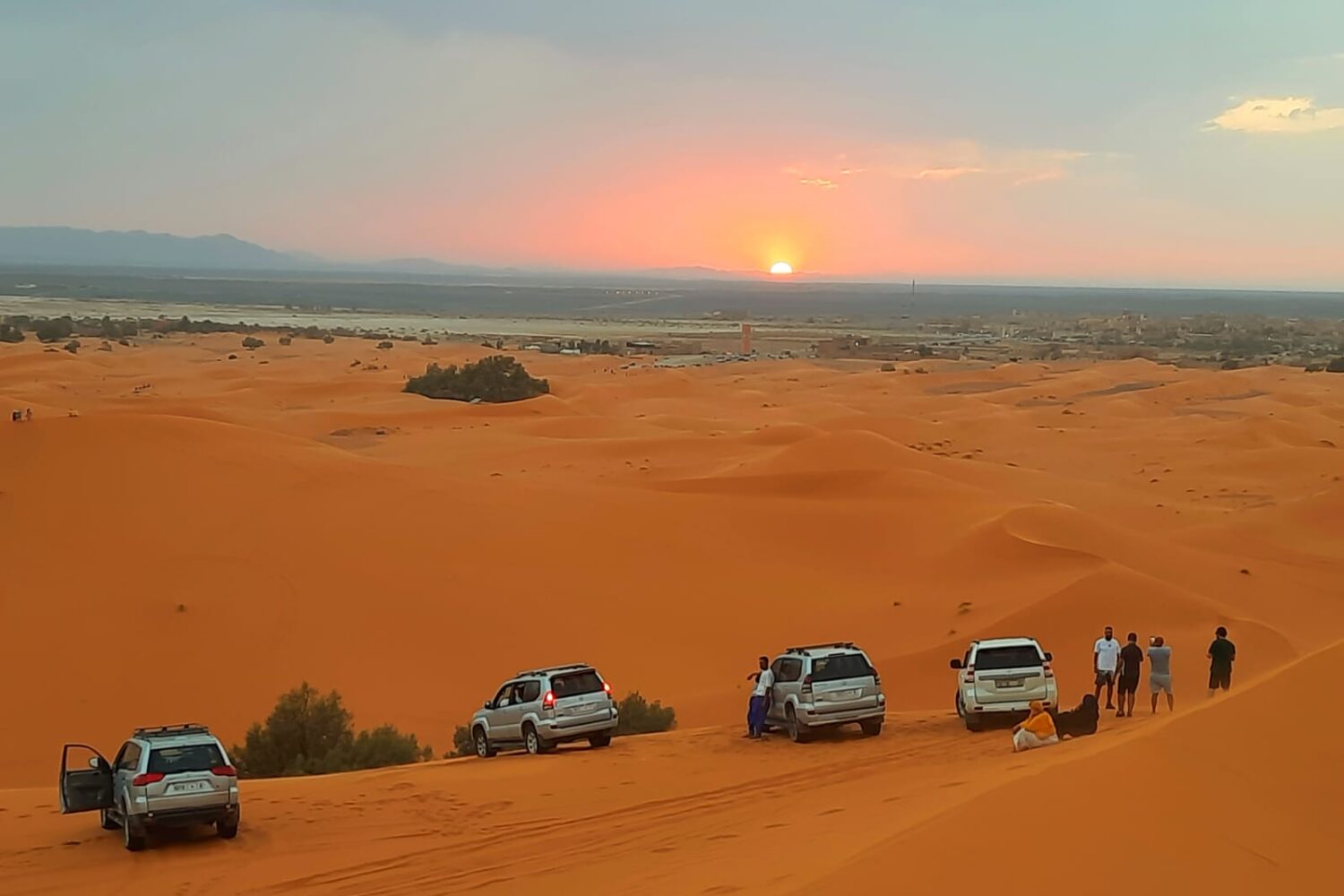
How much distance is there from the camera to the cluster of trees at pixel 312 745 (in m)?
17.3

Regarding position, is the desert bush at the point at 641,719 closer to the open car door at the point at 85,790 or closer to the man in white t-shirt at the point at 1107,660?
the man in white t-shirt at the point at 1107,660

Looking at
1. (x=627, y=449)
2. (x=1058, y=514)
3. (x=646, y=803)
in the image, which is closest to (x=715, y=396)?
(x=627, y=449)

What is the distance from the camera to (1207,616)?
23891 mm

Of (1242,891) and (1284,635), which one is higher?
(1242,891)

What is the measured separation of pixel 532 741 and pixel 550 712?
1.53 ft

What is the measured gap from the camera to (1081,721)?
49.5ft

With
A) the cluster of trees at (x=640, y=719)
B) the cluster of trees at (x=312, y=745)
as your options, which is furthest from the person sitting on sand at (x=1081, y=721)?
the cluster of trees at (x=312, y=745)

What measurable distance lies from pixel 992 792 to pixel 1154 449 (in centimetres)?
4221

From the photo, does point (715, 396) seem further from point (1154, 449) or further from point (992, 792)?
point (992, 792)

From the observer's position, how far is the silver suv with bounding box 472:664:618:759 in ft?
55.1

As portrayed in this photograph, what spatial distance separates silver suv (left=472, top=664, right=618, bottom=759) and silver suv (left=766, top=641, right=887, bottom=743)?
2241 millimetres

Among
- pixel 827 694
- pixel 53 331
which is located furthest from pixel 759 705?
pixel 53 331

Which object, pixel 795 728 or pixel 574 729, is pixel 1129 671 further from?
pixel 574 729

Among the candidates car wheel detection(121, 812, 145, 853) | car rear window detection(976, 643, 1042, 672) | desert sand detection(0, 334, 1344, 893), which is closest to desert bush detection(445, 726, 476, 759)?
desert sand detection(0, 334, 1344, 893)
